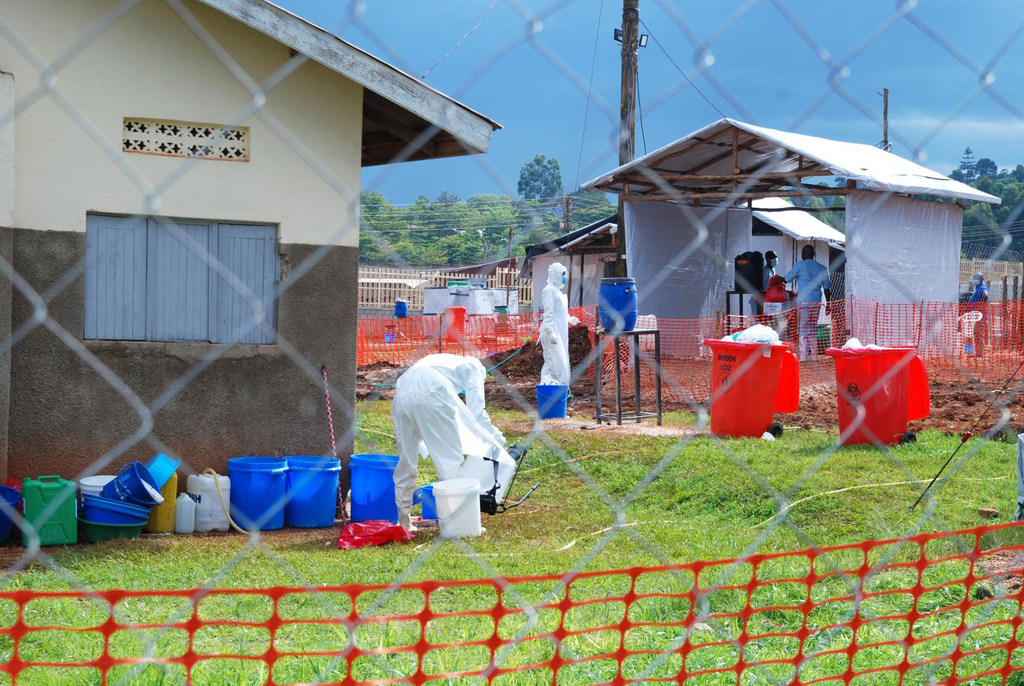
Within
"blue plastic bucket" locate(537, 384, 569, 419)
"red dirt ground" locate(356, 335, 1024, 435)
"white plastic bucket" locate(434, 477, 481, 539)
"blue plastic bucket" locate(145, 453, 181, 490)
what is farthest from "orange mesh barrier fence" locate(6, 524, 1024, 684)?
"blue plastic bucket" locate(537, 384, 569, 419)

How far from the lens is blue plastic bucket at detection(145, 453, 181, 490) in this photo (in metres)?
6.54

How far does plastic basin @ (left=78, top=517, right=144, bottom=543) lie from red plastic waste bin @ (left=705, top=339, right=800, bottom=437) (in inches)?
208

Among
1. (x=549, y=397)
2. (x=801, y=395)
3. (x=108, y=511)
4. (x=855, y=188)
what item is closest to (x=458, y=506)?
(x=108, y=511)

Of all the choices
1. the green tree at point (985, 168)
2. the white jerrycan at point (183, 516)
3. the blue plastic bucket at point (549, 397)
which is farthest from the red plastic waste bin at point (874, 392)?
the green tree at point (985, 168)

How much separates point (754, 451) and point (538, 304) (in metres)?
20.6

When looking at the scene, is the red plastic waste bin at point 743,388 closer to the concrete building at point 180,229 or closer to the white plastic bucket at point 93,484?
the concrete building at point 180,229

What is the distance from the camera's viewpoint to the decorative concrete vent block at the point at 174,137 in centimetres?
650

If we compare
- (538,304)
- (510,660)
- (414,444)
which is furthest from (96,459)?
(538,304)

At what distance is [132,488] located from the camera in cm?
639

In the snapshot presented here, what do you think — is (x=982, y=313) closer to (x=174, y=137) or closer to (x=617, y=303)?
(x=617, y=303)

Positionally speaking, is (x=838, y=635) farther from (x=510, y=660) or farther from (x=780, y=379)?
(x=780, y=379)

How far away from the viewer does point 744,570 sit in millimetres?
4602

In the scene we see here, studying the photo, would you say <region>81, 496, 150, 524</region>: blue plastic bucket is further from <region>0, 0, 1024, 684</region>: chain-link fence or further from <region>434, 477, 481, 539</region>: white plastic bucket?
<region>434, 477, 481, 539</region>: white plastic bucket

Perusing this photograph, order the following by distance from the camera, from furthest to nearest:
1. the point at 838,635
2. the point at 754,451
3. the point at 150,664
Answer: the point at 754,451 < the point at 838,635 < the point at 150,664
